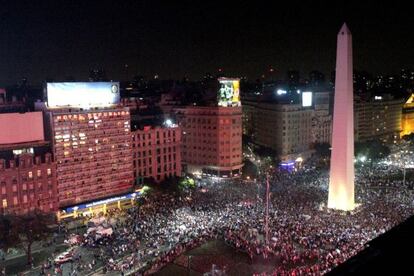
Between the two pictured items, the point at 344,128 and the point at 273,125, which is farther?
the point at 273,125

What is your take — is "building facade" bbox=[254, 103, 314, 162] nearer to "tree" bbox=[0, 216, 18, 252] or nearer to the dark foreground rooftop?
"tree" bbox=[0, 216, 18, 252]

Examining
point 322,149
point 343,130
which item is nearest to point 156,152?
point 343,130

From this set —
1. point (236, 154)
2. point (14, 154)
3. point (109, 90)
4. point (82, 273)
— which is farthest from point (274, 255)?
point (236, 154)

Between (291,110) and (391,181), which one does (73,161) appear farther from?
(291,110)

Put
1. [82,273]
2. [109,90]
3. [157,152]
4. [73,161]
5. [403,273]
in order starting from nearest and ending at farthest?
[403,273], [82,273], [73,161], [109,90], [157,152]

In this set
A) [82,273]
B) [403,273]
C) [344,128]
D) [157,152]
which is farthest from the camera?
[157,152]

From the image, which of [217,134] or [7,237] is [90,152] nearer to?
[7,237]

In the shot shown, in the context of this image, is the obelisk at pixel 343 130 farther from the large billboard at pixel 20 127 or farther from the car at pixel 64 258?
the large billboard at pixel 20 127
